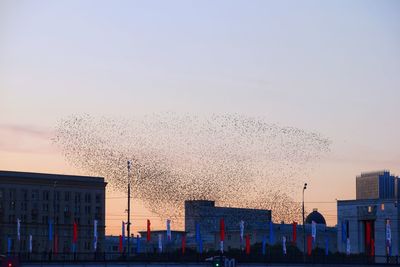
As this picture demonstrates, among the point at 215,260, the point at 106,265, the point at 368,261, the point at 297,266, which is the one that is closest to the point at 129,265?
the point at 106,265

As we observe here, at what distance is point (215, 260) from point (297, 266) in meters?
21.2

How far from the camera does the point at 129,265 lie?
5271 inches

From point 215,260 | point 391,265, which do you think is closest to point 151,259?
point 215,260

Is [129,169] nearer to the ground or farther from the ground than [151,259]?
farther from the ground

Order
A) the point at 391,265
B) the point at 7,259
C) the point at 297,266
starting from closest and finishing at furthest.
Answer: the point at 7,259, the point at 297,266, the point at 391,265

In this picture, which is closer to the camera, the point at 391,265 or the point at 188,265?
the point at 188,265

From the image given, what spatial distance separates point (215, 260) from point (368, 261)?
36429mm

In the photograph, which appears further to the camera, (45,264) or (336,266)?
(336,266)

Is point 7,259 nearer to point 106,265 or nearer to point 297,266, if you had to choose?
point 106,265

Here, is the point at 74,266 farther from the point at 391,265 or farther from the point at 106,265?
the point at 391,265

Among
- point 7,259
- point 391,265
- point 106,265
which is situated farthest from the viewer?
point 391,265

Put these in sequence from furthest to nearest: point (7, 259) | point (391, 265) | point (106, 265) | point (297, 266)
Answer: point (391, 265), point (297, 266), point (106, 265), point (7, 259)

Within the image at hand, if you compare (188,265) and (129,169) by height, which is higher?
(129,169)

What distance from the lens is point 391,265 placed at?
6043 inches
